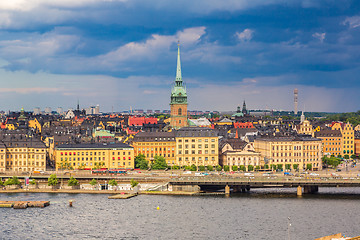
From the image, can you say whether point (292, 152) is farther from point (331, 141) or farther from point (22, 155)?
point (22, 155)

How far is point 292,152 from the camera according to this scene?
146375 mm

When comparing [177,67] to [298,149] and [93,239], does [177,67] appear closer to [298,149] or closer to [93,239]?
[298,149]

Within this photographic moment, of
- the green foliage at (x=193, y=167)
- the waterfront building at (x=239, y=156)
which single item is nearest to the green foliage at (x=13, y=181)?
the green foliage at (x=193, y=167)

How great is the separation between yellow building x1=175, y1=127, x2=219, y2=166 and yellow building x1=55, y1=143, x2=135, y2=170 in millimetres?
11626

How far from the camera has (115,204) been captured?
98875mm

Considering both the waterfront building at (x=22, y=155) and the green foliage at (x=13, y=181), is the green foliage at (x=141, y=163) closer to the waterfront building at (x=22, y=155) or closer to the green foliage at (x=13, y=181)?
the waterfront building at (x=22, y=155)

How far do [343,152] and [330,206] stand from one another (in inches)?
3168

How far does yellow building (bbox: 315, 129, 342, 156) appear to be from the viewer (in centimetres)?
17312

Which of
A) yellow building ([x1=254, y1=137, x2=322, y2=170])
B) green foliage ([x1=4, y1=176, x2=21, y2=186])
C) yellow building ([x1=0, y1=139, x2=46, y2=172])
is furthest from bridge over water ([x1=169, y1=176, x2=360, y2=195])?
yellow building ([x1=0, y1=139, x2=46, y2=172])

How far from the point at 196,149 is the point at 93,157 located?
827 inches

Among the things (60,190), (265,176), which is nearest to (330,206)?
(265,176)

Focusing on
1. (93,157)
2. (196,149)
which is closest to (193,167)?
(196,149)

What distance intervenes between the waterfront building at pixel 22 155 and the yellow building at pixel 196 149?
86.8ft

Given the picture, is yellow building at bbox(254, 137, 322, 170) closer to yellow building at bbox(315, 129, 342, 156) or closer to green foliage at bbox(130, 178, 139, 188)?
yellow building at bbox(315, 129, 342, 156)
